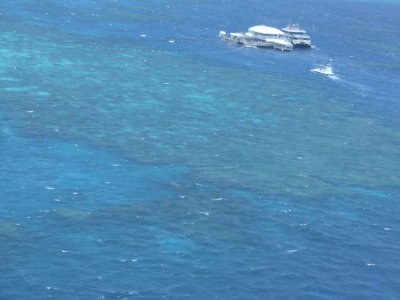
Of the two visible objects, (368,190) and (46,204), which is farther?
(368,190)

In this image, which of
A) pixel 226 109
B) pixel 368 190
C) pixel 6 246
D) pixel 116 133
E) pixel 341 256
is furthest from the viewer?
pixel 226 109

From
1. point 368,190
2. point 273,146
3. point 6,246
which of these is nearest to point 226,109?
point 273,146

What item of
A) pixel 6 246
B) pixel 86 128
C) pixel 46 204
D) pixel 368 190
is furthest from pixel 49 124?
pixel 368 190

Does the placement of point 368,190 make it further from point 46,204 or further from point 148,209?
point 46,204

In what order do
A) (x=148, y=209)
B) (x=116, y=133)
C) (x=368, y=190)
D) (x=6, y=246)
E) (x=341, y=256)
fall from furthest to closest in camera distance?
(x=116, y=133)
(x=368, y=190)
(x=148, y=209)
(x=341, y=256)
(x=6, y=246)

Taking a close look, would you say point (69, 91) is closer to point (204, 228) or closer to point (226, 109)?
point (226, 109)

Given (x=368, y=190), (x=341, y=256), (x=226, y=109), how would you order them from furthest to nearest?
(x=226, y=109), (x=368, y=190), (x=341, y=256)

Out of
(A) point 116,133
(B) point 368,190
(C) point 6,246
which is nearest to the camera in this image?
(C) point 6,246

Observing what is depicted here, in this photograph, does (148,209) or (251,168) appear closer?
(148,209)
